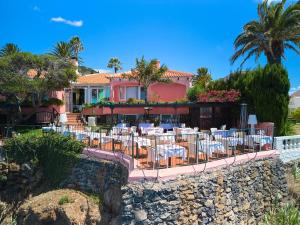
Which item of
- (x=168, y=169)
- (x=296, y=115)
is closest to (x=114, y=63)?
(x=296, y=115)

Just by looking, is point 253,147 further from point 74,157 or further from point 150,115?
point 150,115

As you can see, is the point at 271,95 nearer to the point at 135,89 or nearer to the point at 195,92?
the point at 195,92

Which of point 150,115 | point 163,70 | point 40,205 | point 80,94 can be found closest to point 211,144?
point 40,205

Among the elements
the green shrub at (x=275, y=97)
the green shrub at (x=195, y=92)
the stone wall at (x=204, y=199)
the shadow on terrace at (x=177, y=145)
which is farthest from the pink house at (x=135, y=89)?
the stone wall at (x=204, y=199)

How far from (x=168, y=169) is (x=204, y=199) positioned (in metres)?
1.65

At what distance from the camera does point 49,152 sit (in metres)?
16.9

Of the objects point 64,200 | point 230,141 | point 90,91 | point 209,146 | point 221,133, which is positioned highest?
point 90,91

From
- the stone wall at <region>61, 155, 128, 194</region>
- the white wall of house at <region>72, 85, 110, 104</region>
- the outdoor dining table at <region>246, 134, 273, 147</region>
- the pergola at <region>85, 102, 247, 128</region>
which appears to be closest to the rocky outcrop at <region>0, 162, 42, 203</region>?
the stone wall at <region>61, 155, 128, 194</region>

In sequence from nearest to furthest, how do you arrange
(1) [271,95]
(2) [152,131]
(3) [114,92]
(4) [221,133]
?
(4) [221,133]
(2) [152,131]
(1) [271,95]
(3) [114,92]

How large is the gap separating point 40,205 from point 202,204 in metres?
7.86

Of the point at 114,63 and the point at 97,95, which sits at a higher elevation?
the point at 114,63

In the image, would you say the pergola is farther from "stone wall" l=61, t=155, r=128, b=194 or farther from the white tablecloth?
"stone wall" l=61, t=155, r=128, b=194

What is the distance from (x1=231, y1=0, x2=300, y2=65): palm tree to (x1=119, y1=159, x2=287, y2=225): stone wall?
14.3m

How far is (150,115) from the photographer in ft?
89.9
